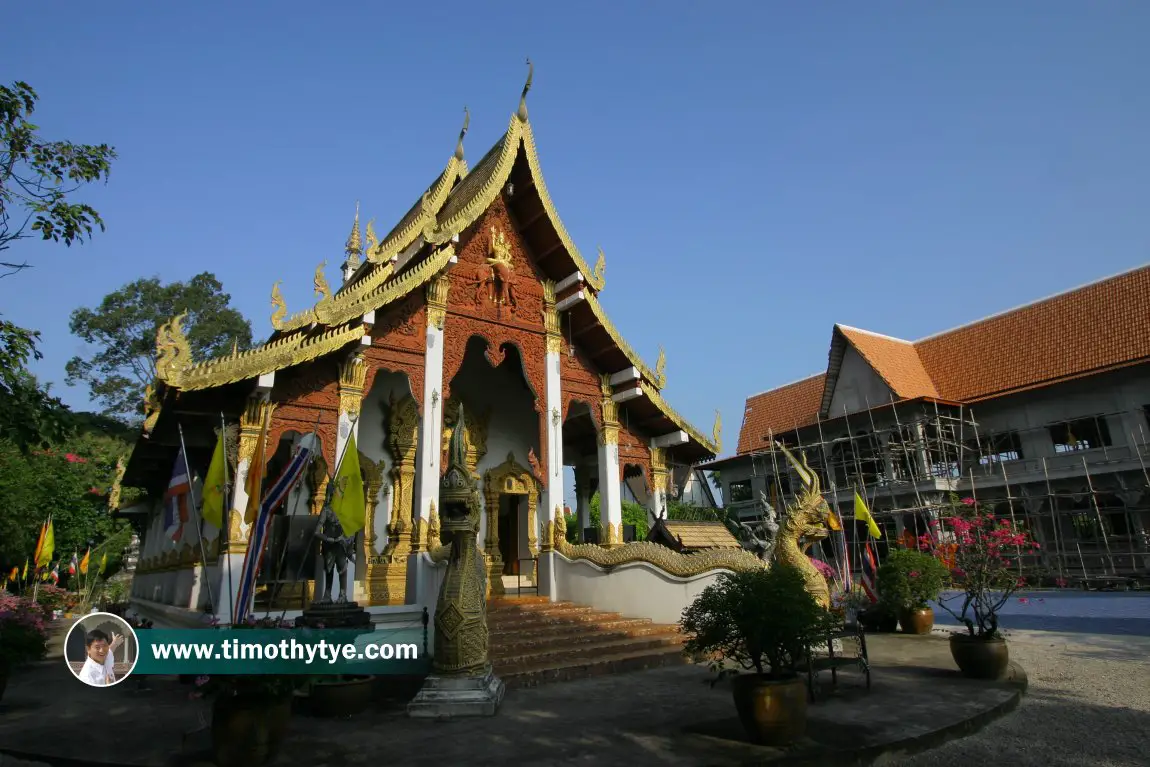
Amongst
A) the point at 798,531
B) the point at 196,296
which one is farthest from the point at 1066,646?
the point at 196,296

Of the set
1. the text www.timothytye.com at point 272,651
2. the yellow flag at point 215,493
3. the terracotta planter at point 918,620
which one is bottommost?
the terracotta planter at point 918,620

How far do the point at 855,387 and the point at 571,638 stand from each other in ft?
69.5

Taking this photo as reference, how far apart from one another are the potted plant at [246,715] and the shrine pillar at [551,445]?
6.37m

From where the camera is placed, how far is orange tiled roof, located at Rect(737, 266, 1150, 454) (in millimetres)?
20875

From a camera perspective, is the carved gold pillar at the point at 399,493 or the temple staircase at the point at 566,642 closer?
the temple staircase at the point at 566,642

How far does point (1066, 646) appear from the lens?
9125mm

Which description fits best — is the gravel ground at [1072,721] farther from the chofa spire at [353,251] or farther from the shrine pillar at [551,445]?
the chofa spire at [353,251]

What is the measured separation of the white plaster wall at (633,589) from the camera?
9.16 meters

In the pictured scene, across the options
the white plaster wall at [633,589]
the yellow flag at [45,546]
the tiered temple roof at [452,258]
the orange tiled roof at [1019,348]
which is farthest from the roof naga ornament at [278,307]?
the orange tiled roof at [1019,348]

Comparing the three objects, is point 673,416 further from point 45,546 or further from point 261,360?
point 45,546

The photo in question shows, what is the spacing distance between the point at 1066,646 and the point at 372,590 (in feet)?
33.4

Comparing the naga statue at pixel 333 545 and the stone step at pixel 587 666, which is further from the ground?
the naga statue at pixel 333 545

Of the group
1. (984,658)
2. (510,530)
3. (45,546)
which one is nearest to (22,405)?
(984,658)

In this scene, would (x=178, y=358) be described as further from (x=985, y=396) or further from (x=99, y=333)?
(x=99, y=333)
